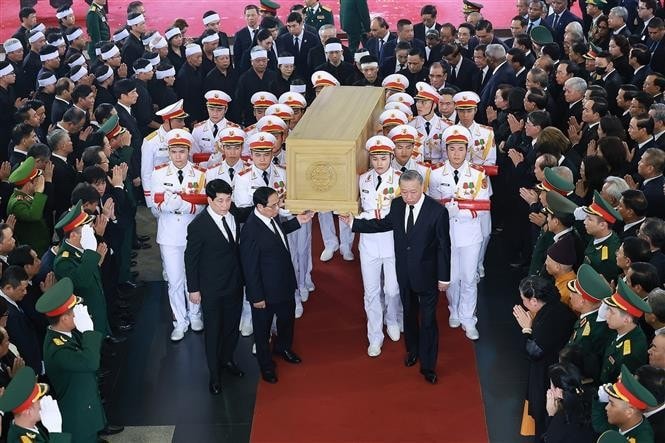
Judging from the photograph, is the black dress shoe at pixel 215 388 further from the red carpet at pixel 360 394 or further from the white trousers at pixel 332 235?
the white trousers at pixel 332 235

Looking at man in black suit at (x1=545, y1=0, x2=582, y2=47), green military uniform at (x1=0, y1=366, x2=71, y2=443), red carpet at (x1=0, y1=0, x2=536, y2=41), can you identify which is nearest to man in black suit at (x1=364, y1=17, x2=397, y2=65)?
man in black suit at (x1=545, y1=0, x2=582, y2=47)

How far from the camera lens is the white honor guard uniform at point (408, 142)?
6395 mm

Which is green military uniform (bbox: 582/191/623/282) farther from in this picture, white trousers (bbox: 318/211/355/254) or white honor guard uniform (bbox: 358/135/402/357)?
white trousers (bbox: 318/211/355/254)

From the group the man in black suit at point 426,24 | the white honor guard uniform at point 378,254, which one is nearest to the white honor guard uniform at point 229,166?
the white honor guard uniform at point 378,254

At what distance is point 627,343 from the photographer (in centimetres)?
449

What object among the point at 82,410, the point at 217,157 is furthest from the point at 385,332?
the point at 82,410

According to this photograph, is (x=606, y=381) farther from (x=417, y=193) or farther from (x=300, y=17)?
(x=300, y=17)

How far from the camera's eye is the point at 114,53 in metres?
9.29

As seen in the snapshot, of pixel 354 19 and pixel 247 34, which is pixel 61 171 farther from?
pixel 354 19

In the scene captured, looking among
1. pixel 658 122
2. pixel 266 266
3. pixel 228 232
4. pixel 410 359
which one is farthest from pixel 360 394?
pixel 658 122

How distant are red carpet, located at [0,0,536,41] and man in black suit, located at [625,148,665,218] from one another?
30.9ft

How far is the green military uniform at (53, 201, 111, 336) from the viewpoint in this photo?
5527mm

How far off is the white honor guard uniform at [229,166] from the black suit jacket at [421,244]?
1269 millimetres

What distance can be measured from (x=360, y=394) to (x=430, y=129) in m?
2.68
